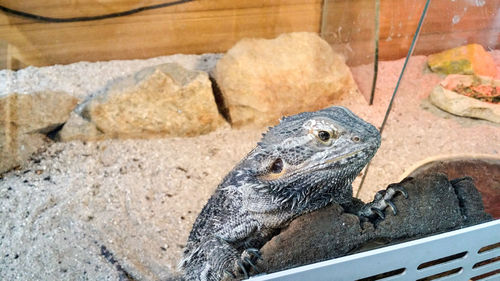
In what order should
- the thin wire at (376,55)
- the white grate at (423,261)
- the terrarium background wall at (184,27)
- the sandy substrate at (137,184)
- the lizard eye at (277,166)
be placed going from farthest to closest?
the thin wire at (376,55)
the terrarium background wall at (184,27)
the sandy substrate at (137,184)
the lizard eye at (277,166)
the white grate at (423,261)

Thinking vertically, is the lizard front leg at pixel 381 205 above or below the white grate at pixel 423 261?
above

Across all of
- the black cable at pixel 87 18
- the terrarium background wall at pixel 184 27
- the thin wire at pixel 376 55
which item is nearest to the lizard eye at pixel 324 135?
the terrarium background wall at pixel 184 27

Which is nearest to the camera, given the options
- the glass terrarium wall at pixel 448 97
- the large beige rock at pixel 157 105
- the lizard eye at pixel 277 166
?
the lizard eye at pixel 277 166

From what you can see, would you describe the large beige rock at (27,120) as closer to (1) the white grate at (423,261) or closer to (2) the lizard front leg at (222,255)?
(2) the lizard front leg at (222,255)

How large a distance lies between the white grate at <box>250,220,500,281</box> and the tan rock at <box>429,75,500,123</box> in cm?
82

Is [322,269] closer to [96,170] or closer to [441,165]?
[441,165]

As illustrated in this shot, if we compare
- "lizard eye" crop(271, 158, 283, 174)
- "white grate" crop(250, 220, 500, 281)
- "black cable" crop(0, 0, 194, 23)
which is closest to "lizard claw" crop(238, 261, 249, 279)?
"white grate" crop(250, 220, 500, 281)

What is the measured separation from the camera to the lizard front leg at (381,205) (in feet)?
3.99

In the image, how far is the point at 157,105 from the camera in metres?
2.51

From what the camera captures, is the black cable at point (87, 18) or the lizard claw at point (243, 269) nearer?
the lizard claw at point (243, 269)

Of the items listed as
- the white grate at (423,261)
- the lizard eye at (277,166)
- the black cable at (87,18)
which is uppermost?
the black cable at (87,18)

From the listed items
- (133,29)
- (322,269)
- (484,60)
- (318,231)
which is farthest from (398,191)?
(133,29)

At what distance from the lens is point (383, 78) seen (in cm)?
241

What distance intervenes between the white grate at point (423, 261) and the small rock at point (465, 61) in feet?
2.91
